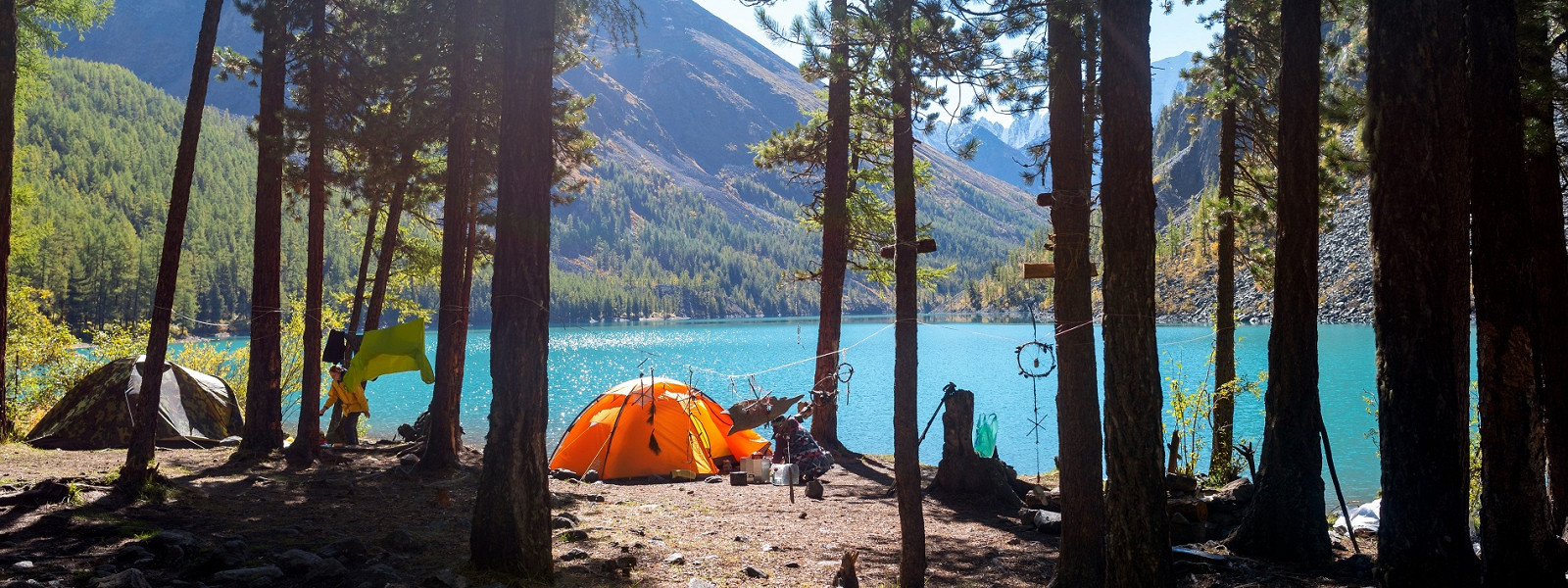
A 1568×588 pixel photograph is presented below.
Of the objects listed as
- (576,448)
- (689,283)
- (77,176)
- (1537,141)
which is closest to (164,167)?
(77,176)

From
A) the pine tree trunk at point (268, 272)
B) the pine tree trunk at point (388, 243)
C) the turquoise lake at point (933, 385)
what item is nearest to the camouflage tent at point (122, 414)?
the pine tree trunk at point (268, 272)

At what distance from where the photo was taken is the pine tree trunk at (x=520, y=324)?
5.89 meters

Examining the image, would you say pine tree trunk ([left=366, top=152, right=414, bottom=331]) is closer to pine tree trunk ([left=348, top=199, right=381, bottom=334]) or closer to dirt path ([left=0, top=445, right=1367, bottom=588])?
pine tree trunk ([left=348, top=199, right=381, bottom=334])

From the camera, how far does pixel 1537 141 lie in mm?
6992

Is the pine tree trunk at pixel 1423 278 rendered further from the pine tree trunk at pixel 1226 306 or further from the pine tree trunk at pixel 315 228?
the pine tree trunk at pixel 315 228

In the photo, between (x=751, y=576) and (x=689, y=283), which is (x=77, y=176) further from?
(x=751, y=576)

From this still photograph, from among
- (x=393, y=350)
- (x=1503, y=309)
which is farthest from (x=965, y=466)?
(x=393, y=350)

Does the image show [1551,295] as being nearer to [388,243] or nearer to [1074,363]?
[1074,363]

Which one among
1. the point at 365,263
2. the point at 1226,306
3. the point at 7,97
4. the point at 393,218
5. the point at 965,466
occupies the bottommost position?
the point at 965,466

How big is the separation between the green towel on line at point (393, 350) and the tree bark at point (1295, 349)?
24.8ft

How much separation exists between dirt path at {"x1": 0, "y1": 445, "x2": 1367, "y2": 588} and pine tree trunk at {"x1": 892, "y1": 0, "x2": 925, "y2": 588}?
69 centimetres

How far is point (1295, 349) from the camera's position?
7.14 m

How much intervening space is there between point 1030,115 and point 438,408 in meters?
7.69

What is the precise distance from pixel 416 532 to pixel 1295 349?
7.43 meters
